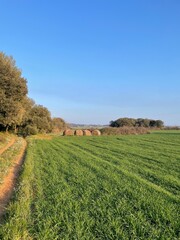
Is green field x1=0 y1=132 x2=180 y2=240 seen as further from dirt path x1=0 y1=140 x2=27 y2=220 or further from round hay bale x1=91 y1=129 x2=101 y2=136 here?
round hay bale x1=91 y1=129 x2=101 y2=136

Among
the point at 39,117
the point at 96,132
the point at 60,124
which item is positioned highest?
the point at 39,117

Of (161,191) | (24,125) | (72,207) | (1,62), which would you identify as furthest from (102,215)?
(24,125)

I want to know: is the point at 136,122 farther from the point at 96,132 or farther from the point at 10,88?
the point at 10,88

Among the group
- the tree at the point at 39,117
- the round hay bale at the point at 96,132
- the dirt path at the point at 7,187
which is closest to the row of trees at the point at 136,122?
the round hay bale at the point at 96,132

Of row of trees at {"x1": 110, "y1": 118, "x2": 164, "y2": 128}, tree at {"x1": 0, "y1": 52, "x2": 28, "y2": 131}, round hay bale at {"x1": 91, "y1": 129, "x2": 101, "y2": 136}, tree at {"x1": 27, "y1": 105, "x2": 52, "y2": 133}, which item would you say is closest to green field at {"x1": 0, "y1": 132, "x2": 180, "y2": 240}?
tree at {"x1": 0, "y1": 52, "x2": 28, "y2": 131}

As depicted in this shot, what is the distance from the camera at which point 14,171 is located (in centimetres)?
1472

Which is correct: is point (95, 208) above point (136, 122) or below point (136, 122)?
below

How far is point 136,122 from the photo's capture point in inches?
4124

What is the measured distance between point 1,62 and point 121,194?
24142 millimetres

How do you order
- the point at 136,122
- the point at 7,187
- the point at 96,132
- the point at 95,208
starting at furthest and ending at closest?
the point at 136,122 < the point at 96,132 < the point at 7,187 < the point at 95,208

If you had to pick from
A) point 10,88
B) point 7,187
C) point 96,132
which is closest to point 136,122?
point 96,132

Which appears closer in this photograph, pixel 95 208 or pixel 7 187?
pixel 95 208

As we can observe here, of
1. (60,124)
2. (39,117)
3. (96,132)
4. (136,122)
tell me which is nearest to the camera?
(39,117)

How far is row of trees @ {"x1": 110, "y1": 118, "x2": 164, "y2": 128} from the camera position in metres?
97.4
